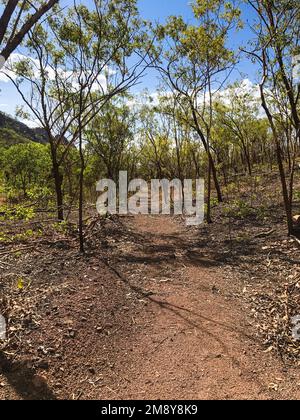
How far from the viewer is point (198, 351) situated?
435 centimetres

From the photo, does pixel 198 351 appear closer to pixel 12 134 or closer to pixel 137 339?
pixel 137 339

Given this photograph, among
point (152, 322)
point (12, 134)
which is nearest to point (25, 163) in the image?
point (152, 322)

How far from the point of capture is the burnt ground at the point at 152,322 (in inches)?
149

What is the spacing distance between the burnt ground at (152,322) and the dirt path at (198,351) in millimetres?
14

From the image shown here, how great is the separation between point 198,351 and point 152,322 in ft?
3.18

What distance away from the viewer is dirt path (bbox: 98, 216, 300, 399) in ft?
12.1

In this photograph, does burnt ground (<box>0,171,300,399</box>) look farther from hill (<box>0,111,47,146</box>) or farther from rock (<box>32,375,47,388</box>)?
hill (<box>0,111,47,146</box>)

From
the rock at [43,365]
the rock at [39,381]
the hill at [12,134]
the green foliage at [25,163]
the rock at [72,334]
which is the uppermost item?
the hill at [12,134]

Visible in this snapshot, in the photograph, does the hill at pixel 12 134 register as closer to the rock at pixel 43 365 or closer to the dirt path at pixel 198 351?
the dirt path at pixel 198 351

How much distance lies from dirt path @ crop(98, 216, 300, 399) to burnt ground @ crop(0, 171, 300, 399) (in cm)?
1

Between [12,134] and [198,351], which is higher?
[12,134]

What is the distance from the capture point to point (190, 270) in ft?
23.9

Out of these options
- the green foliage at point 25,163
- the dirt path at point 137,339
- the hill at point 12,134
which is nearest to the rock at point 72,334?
the dirt path at point 137,339

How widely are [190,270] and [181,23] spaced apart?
8749mm
